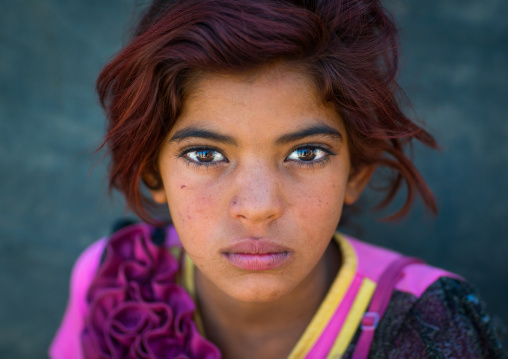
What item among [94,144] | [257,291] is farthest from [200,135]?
[94,144]

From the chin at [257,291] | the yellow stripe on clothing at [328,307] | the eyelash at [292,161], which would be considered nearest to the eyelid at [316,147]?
the eyelash at [292,161]

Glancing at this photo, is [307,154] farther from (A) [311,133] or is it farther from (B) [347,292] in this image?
(B) [347,292]

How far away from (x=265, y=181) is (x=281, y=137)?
0.36 feet

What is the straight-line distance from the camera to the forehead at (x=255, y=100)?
1.12 metres

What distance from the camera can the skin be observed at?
44.3 inches

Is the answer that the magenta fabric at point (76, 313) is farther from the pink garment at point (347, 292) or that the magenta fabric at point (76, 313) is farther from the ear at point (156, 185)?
the ear at point (156, 185)

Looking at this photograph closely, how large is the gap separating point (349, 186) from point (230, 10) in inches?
25.4

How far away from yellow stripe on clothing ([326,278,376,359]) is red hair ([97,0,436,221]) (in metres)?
0.40

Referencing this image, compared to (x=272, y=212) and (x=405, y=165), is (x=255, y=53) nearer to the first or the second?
(x=272, y=212)

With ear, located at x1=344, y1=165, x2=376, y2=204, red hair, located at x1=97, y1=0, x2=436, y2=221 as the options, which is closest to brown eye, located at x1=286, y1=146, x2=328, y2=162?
red hair, located at x1=97, y1=0, x2=436, y2=221

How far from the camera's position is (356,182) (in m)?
1.49

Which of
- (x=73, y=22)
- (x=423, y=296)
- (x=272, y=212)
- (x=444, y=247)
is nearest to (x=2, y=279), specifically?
(x=73, y=22)

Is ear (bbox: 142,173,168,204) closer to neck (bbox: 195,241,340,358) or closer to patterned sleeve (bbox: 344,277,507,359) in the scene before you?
neck (bbox: 195,241,340,358)

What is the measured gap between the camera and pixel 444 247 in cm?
210
